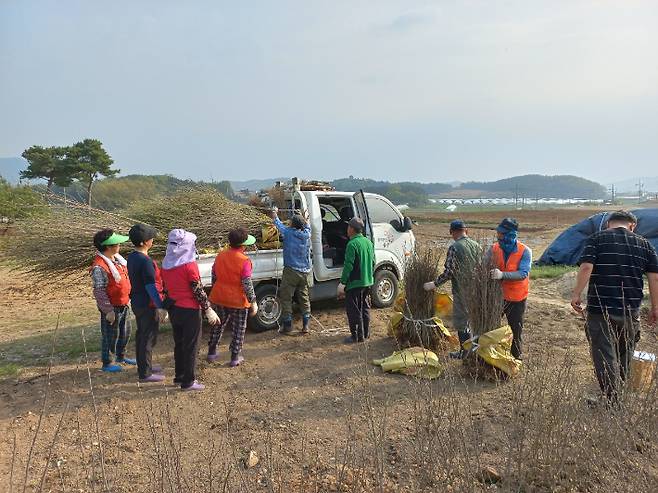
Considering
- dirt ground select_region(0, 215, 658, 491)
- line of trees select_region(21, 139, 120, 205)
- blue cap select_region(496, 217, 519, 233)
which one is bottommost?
dirt ground select_region(0, 215, 658, 491)

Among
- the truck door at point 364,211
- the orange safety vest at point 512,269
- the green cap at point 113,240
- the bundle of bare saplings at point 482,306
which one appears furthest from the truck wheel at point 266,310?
the orange safety vest at point 512,269

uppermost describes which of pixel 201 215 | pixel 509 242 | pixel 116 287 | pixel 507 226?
pixel 201 215

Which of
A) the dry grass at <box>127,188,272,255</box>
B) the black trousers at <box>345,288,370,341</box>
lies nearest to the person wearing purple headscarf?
the dry grass at <box>127,188,272,255</box>

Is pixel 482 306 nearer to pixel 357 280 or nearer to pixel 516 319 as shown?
pixel 516 319

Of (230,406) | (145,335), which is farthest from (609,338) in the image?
(145,335)

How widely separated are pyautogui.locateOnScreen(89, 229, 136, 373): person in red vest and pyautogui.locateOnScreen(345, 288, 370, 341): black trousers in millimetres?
2453

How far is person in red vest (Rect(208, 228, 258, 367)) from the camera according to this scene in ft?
16.2

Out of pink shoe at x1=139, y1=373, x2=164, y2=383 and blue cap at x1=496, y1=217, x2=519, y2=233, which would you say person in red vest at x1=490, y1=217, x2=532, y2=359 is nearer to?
blue cap at x1=496, y1=217, x2=519, y2=233

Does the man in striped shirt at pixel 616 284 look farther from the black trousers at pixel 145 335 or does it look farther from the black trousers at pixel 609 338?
the black trousers at pixel 145 335

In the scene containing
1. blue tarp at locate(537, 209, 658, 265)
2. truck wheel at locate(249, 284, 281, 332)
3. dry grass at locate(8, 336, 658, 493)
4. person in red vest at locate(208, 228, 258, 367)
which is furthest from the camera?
blue tarp at locate(537, 209, 658, 265)

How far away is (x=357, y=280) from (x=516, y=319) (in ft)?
5.86

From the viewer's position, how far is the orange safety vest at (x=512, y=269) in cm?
471

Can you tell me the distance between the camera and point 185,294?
4328mm

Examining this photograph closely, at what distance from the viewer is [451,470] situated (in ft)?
7.22
